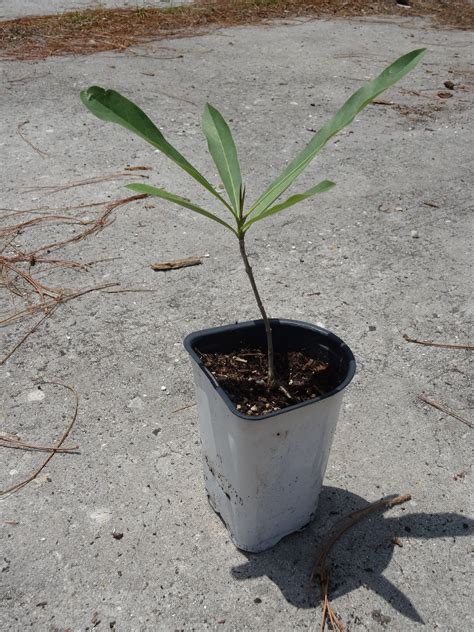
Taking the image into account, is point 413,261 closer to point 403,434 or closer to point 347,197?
point 347,197

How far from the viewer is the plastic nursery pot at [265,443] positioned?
Result: 1304mm

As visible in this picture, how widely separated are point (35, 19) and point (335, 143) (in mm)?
3103

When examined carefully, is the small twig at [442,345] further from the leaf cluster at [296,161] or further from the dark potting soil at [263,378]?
the leaf cluster at [296,161]

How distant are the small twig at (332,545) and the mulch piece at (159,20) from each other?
3985mm

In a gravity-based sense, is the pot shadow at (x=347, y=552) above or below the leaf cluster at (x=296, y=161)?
below

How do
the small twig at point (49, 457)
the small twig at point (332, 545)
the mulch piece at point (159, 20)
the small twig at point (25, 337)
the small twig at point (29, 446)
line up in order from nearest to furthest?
the small twig at point (332, 545) → the small twig at point (49, 457) → the small twig at point (29, 446) → the small twig at point (25, 337) → the mulch piece at point (159, 20)

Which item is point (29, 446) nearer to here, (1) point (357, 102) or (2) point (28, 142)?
(1) point (357, 102)

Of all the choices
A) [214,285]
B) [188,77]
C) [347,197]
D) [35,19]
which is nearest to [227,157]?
[214,285]

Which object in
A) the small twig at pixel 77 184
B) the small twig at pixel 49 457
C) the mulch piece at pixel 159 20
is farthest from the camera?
the mulch piece at pixel 159 20

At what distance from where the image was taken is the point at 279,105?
12.7 ft

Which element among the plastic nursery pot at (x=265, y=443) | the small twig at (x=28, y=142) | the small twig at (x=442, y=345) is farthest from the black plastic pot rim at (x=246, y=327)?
the small twig at (x=28, y=142)

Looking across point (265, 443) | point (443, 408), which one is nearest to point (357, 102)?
point (265, 443)

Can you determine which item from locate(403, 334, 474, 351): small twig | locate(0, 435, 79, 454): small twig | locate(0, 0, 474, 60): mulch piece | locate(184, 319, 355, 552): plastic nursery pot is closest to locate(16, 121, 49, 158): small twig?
locate(0, 0, 474, 60): mulch piece

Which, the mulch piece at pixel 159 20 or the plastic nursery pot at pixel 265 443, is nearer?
the plastic nursery pot at pixel 265 443
